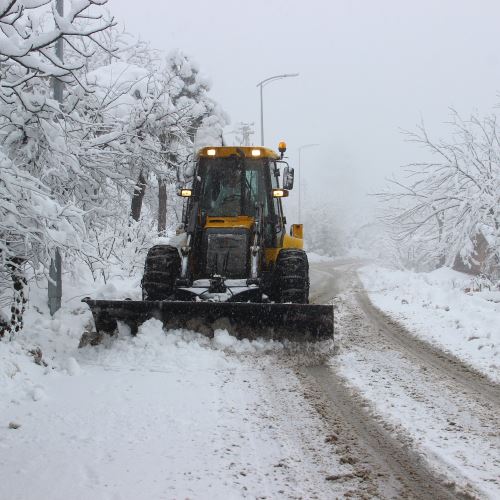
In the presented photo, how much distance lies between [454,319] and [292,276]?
3376 mm

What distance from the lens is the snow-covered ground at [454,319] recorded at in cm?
689

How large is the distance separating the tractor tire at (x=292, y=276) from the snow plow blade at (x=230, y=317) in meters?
0.77

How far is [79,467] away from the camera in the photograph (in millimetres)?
3402

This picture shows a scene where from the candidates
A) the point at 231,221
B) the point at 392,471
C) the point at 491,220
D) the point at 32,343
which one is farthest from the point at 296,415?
the point at 491,220

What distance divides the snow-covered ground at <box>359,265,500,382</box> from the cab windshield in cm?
327

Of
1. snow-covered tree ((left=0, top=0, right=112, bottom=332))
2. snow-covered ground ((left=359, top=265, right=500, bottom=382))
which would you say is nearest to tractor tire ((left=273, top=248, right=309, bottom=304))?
snow-covered ground ((left=359, top=265, right=500, bottom=382))

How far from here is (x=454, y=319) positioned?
930cm

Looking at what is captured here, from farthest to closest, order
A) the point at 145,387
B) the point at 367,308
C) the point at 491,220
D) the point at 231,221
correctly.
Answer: the point at 491,220
the point at 367,308
the point at 231,221
the point at 145,387

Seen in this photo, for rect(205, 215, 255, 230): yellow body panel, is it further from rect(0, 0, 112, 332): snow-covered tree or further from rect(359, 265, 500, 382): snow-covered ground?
→ rect(359, 265, 500, 382): snow-covered ground

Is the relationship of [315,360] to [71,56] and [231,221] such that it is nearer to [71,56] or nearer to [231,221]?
[231,221]

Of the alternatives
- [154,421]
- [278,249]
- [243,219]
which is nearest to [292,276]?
[278,249]

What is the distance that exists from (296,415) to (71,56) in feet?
46.7

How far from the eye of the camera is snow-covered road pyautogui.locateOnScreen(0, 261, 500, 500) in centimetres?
322

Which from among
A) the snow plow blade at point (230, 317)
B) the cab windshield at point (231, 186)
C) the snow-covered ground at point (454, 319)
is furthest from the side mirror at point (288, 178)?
the snow-covered ground at point (454, 319)
